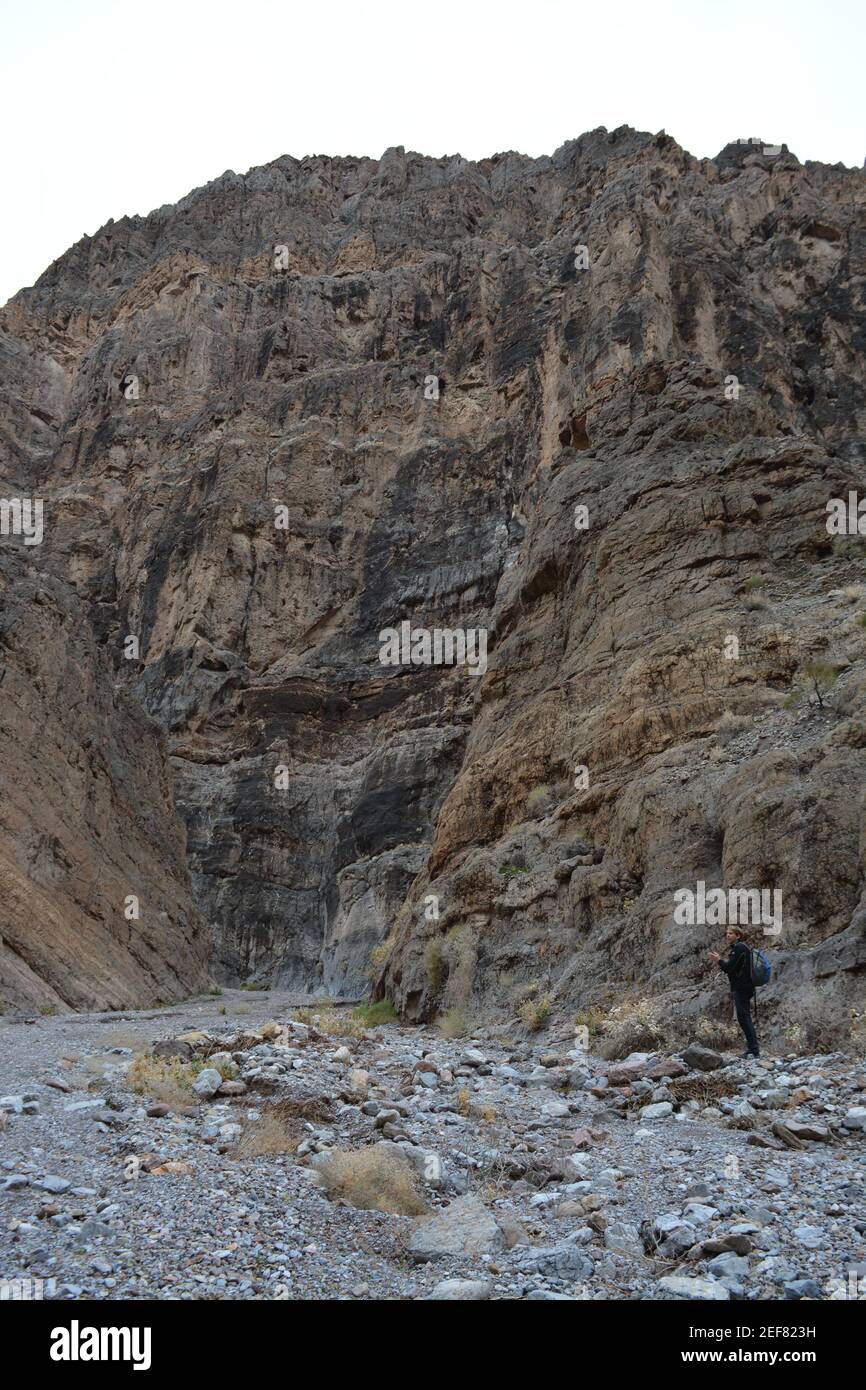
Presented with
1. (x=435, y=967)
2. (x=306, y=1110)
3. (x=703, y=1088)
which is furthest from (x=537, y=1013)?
(x=306, y=1110)

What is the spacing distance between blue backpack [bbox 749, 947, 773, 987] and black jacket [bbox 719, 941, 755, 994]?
4cm

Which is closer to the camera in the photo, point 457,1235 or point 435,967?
point 457,1235

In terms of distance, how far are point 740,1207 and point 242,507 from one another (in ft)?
214

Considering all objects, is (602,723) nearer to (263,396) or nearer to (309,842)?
(309,842)

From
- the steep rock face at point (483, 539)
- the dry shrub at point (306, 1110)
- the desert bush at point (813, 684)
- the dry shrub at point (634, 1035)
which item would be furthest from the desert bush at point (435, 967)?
the dry shrub at point (306, 1110)

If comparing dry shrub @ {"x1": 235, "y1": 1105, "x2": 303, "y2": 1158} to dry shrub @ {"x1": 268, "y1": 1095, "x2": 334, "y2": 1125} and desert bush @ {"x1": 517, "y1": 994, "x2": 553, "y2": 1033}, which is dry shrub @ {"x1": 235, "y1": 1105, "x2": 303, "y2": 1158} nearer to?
dry shrub @ {"x1": 268, "y1": 1095, "x2": 334, "y2": 1125}

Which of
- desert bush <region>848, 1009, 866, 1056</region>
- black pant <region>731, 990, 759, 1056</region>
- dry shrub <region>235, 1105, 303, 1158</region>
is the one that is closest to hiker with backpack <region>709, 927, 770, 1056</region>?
black pant <region>731, 990, 759, 1056</region>

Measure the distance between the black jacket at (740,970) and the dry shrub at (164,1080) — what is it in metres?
5.30

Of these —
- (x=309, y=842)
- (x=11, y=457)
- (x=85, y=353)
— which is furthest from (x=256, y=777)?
(x=85, y=353)

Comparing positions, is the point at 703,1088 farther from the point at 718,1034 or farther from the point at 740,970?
the point at 718,1034

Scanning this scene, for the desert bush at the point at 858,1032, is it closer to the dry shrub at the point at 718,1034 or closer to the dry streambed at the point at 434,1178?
the dry streambed at the point at 434,1178

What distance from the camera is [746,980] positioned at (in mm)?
10156

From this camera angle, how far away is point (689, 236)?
6091 centimetres

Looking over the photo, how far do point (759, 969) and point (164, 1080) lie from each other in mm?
5885
